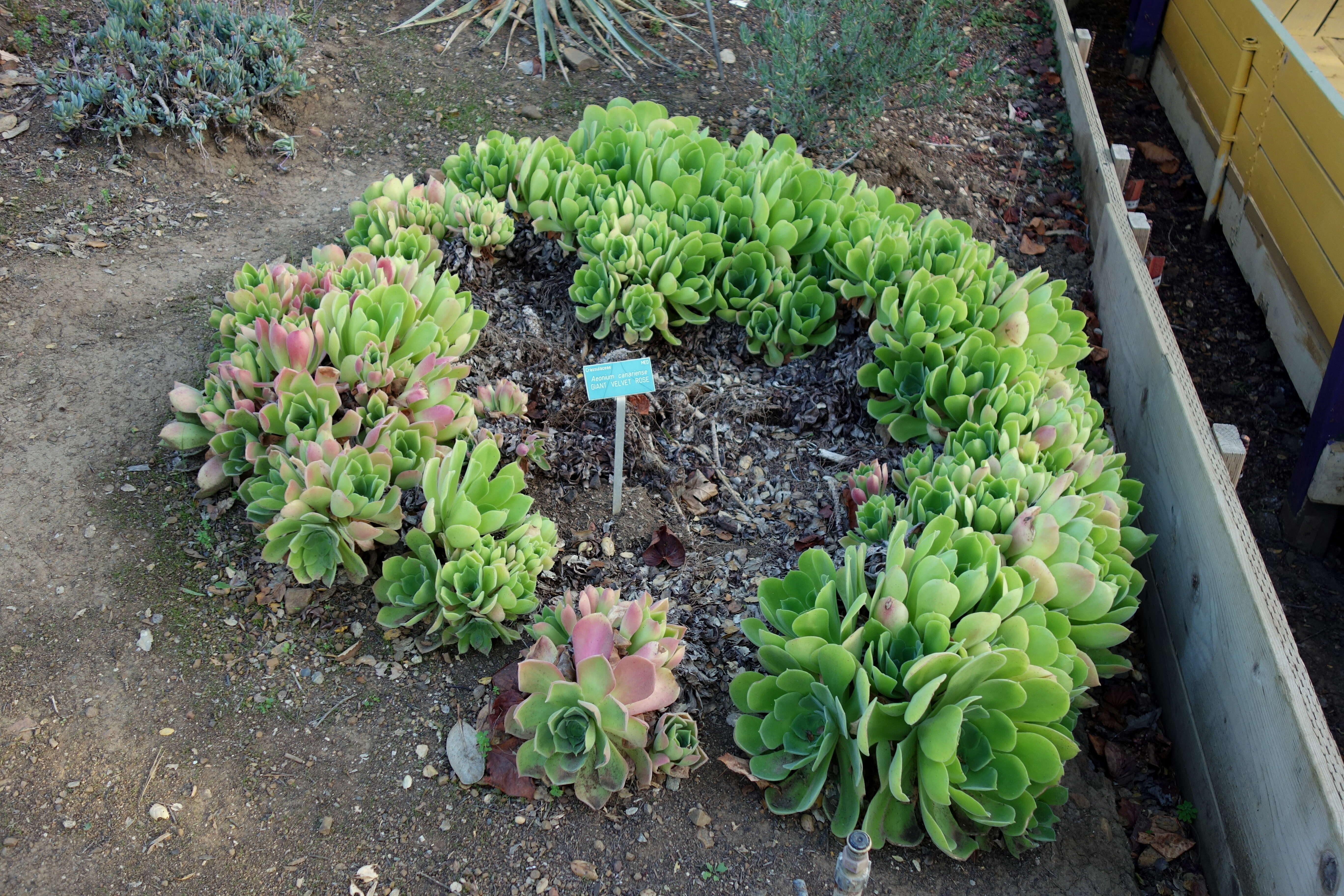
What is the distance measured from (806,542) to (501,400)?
2.98 ft

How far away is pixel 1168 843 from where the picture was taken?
2062 millimetres

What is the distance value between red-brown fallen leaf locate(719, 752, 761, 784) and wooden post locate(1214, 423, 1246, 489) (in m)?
1.33

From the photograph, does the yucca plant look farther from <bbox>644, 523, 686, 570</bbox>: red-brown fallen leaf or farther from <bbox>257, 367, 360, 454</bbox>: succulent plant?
<bbox>644, 523, 686, 570</bbox>: red-brown fallen leaf

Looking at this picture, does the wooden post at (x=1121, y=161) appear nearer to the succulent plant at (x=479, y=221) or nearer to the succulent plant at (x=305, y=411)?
the succulent plant at (x=479, y=221)

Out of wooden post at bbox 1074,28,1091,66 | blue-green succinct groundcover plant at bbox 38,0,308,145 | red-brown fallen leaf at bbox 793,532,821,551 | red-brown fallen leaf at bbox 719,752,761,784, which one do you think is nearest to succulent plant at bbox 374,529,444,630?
red-brown fallen leaf at bbox 719,752,761,784

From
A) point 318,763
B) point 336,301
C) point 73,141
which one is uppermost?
point 336,301

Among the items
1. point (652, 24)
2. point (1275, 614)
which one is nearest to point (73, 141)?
point (652, 24)

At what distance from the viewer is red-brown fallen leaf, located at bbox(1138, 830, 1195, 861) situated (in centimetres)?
204

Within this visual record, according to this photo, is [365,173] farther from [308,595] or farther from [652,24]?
[308,595]

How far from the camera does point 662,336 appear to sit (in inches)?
121

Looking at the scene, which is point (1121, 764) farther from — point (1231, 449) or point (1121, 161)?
point (1121, 161)

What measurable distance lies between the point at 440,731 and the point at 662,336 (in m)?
1.47

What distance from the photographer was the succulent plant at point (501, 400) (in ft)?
8.72

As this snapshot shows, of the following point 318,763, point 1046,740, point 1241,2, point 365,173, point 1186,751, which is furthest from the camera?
point 1241,2
